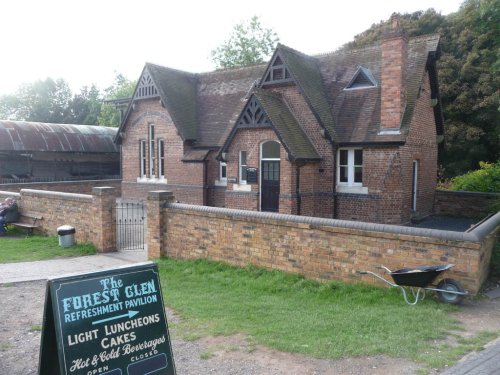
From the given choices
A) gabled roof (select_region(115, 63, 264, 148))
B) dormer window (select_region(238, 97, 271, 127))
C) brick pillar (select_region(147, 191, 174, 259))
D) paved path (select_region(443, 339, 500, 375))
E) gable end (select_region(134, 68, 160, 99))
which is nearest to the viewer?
paved path (select_region(443, 339, 500, 375))

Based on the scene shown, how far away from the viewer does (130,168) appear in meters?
24.8

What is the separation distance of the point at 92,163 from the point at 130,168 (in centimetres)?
687

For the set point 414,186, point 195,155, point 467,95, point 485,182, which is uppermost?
point 467,95

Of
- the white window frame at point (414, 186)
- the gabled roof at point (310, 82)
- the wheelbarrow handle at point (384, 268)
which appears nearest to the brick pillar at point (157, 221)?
the wheelbarrow handle at point (384, 268)

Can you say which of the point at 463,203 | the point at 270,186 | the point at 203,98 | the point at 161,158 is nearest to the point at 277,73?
the point at 270,186

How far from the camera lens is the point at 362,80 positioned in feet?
60.6

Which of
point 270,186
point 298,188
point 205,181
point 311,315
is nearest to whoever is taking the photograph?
point 311,315

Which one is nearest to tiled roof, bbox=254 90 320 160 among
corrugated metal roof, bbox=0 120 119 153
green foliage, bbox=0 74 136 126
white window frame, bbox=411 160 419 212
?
white window frame, bbox=411 160 419 212

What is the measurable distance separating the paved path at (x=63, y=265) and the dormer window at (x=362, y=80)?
36.4 ft

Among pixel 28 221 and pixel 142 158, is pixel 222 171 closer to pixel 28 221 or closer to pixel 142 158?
pixel 142 158

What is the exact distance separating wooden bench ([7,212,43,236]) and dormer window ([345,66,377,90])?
521 inches

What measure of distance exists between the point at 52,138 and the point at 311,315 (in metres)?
25.5

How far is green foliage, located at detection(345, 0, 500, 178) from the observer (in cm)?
2669

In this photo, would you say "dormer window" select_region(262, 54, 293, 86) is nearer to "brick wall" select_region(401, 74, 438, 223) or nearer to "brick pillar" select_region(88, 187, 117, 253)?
"brick wall" select_region(401, 74, 438, 223)
